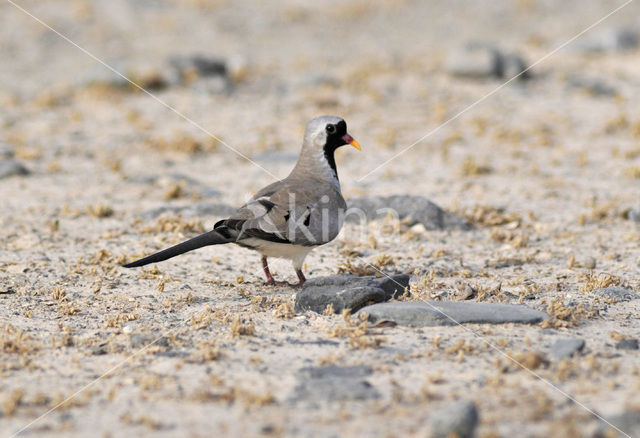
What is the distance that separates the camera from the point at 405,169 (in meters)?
10.9

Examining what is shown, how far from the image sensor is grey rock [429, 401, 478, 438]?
3.77m

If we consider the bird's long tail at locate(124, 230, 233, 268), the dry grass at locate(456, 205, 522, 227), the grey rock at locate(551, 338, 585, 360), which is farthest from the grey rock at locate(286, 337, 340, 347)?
the dry grass at locate(456, 205, 522, 227)

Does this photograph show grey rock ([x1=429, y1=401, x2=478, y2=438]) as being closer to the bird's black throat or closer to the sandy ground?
the sandy ground

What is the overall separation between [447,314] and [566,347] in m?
0.84

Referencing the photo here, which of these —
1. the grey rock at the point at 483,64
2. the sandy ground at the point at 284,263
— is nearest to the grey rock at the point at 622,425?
the sandy ground at the point at 284,263

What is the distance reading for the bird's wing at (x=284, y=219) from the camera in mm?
5551

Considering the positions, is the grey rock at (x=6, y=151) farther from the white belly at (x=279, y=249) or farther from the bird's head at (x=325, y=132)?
the white belly at (x=279, y=249)

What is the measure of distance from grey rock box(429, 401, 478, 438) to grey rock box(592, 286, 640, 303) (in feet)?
8.35

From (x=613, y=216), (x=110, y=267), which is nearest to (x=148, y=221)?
(x=110, y=267)

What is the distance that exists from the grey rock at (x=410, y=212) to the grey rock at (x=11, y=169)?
444 cm

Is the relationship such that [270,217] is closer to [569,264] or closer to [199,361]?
[199,361]

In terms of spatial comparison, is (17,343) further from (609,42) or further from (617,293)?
(609,42)

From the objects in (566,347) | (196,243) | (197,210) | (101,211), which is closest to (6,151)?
(101,211)

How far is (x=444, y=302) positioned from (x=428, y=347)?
64 cm
